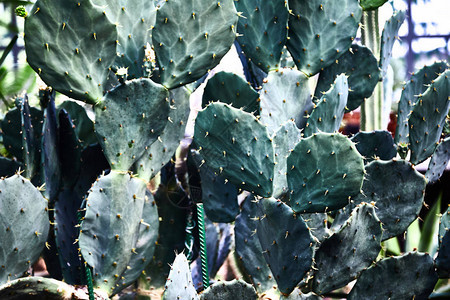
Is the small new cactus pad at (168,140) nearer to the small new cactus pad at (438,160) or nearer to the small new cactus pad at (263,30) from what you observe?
the small new cactus pad at (263,30)

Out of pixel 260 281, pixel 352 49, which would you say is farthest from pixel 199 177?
pixel 352 49

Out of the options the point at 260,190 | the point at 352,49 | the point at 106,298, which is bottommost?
the point at 106,298

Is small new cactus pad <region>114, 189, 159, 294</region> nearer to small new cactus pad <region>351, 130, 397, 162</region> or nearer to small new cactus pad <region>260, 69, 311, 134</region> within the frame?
small new cactus pad <region>260, 69, 311, 134</region>

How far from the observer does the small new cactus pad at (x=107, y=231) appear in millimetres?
1434

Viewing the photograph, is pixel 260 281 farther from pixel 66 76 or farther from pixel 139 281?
pixel 66 76

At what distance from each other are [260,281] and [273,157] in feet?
1.46

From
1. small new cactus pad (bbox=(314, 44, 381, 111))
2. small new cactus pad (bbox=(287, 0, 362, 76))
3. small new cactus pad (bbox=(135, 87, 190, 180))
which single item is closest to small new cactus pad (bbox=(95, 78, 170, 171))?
small new cactus pad (bbox=(135, 87, 190, 180))

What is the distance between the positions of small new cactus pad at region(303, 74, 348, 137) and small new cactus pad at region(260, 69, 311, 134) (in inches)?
3.9

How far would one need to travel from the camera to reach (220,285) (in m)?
1.46

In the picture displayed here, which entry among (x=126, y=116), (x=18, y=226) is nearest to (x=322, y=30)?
(x=126, y=116)

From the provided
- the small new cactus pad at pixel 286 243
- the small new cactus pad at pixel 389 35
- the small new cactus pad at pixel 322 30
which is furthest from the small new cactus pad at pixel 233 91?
the small new cactus pad at pixel 389 35

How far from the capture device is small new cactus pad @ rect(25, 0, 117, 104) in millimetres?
A: 1375

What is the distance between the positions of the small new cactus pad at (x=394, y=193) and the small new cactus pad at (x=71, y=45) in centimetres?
80

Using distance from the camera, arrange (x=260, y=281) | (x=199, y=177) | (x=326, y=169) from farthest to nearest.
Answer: (x=199, y=177) < (x=260, y=281) < (x=326, y=169)
